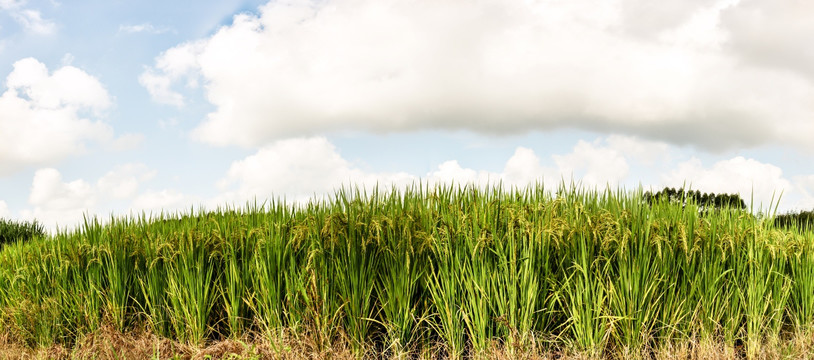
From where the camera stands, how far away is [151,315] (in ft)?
20.2

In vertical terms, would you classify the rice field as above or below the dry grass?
above

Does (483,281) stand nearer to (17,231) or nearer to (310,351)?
(310,351)

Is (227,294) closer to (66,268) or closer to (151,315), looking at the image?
(151,315)

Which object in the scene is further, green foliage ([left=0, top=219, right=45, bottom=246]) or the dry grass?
green foliage ([left=0, top=219, right=45, bottom=246])

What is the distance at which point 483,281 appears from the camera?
4.72 m

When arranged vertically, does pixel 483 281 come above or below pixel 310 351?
above

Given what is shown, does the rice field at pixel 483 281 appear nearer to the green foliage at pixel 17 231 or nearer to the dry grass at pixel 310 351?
the dry grass at pixel 310 351

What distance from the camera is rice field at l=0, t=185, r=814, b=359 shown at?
15.8ft

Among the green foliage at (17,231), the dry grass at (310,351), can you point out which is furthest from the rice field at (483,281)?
the green foliage at (17,231)

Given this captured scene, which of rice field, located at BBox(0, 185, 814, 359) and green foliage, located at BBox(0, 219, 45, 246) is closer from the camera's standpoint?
rice field, located at BBox(0, 185, 814, 359)

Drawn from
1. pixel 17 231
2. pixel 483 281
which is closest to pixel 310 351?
pixel 483 281

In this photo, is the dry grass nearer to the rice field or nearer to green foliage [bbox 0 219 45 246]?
the rice field

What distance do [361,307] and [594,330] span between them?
2.03 metres

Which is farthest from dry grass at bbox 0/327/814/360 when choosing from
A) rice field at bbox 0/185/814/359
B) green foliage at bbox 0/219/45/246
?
green foliage at bbox 0/219/45/246
